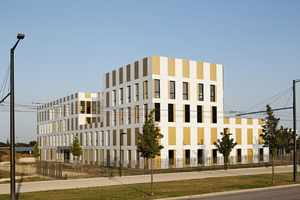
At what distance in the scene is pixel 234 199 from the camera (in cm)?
2123

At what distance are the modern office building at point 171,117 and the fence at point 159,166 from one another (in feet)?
0.55

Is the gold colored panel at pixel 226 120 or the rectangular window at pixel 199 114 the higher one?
the rectangular window at pixel 199 114

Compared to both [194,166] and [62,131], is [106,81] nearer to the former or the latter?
[194,166]

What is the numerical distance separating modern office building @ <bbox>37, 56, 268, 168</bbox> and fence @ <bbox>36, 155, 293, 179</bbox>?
168mm

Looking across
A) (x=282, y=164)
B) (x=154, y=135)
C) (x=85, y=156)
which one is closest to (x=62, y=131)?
(x=85, y=156)

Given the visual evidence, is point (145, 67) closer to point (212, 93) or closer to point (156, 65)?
point (156, 65)

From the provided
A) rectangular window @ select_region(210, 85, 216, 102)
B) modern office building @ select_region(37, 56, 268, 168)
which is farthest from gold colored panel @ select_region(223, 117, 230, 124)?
rectangular window @ select_region(210, 85, 216, 102)

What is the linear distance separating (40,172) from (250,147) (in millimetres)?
Result: 34896

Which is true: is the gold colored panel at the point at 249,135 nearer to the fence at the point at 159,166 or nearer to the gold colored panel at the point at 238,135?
the gold colored panel at the point at 238,135

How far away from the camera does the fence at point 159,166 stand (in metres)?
39.1

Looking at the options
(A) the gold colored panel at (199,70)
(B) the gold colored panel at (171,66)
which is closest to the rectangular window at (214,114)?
(A) the gold colored panel at (199,70)

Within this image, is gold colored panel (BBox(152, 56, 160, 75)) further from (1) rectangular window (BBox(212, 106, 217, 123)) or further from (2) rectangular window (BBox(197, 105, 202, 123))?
(1) rectangular window (BBox(212, 106, 217, 123))

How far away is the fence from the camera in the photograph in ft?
128

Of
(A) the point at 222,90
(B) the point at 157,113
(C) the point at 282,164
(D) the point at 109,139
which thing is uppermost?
(A) the point at 222,90
